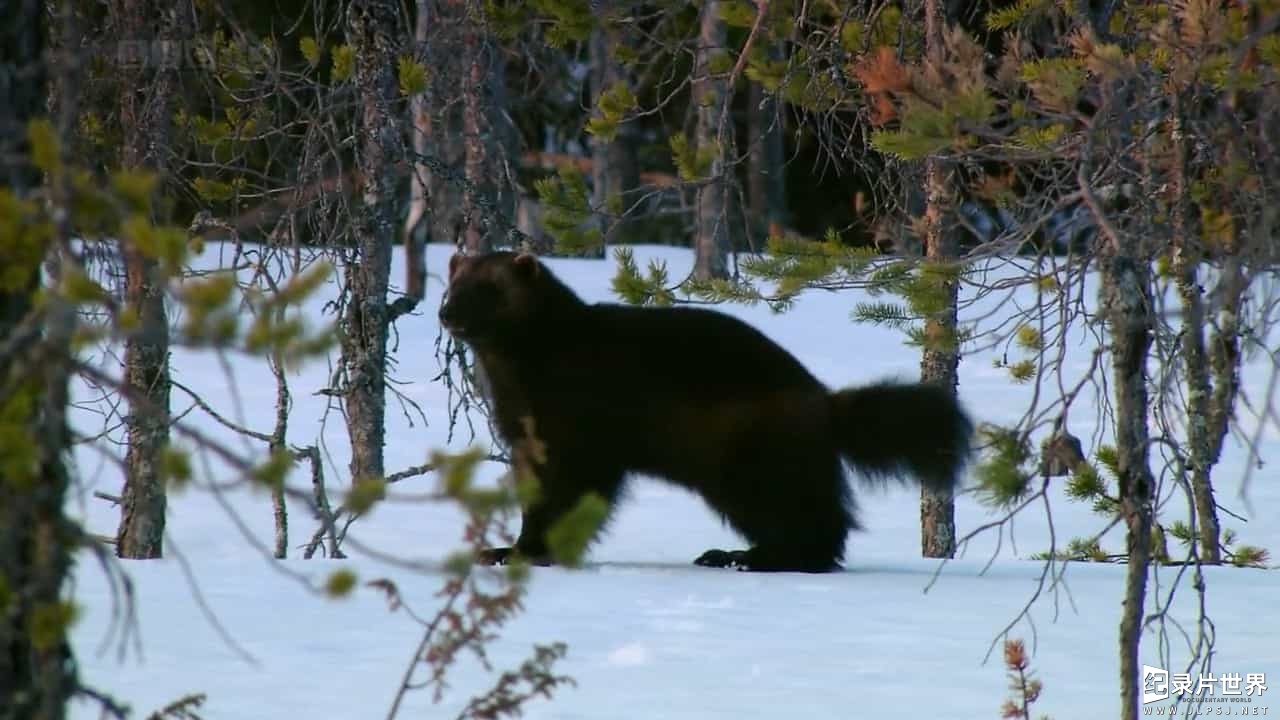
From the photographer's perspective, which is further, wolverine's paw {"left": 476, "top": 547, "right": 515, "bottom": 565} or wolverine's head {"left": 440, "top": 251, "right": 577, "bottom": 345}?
wolverine's head {"left": 440, "top": 251, "right": 577, "bottom": 345}

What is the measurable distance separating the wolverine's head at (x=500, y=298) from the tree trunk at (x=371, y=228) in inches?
41.9

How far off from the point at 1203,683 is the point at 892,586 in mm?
1433

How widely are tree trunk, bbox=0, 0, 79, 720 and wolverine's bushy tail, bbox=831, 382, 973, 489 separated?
11.8 ft

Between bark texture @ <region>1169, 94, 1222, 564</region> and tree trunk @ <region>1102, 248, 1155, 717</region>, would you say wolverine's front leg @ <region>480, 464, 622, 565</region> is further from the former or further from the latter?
tree trunk @ <region>1102, 248, 1155, 717</region>

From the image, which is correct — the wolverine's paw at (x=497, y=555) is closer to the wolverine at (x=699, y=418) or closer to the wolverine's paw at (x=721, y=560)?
the wolverine at (x=699, y=418)

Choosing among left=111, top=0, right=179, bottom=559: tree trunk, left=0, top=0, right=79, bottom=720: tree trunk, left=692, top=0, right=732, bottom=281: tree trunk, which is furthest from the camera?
left=692, top=0, right=732, bottom=281: tree trunk

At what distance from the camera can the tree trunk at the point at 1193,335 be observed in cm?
381

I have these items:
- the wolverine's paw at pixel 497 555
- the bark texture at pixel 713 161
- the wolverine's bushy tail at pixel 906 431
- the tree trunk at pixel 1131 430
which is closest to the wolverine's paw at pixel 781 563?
the wolverine's bushy tail at pixel 906 431

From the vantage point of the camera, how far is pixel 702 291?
293 inches

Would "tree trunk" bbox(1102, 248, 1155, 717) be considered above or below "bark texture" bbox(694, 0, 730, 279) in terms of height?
below

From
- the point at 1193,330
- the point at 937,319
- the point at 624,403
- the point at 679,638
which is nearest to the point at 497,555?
the point at 624,403

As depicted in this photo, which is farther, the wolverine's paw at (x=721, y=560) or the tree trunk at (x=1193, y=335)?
the wolverine's paw at (x=721, y=560)

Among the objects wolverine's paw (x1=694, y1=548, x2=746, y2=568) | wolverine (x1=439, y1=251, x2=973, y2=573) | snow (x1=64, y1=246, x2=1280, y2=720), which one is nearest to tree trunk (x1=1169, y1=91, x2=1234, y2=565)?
snow (x1=64, y1=246, x2=1280, y2=720)

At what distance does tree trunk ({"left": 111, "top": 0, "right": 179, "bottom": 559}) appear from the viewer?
263 inches
